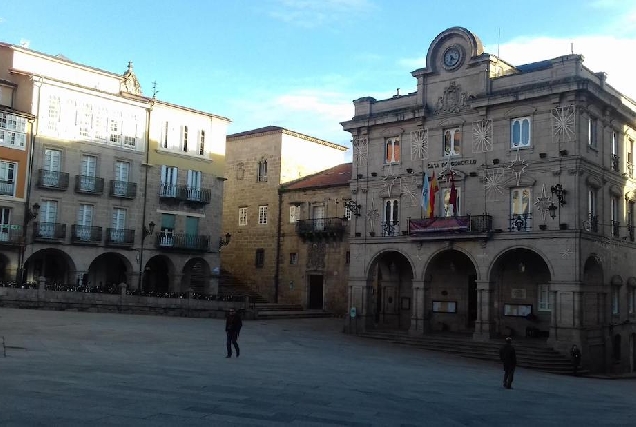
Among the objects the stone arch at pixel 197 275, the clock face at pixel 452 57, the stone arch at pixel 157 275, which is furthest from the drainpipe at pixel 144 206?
the clock face at pixel 452 57

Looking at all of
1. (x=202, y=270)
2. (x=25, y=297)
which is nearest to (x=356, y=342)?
(x=25, y=297)

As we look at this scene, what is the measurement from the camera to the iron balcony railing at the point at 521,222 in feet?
98.8

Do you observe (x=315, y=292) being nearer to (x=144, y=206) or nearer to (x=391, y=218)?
(x=144, y=206)

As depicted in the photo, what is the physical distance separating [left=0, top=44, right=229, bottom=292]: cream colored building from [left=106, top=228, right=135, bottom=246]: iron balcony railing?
6 centimetres

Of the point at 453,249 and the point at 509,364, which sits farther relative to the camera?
the point at 453,249

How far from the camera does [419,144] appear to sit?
34.7 metres

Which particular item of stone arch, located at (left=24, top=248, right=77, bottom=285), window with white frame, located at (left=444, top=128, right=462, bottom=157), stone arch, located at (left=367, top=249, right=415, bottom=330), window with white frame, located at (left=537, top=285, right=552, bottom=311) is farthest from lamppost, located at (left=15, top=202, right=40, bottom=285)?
window with white frame, located at (left=537, top=285, right=552, bottom=311)

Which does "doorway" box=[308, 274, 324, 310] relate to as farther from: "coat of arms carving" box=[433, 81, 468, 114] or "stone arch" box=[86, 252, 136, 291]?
"coat of arms carving" box=[433, 81, 468, 114]

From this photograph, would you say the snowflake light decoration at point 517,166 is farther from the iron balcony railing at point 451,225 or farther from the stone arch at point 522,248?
the stone arch at point 522,248

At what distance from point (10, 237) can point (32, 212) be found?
1811mm

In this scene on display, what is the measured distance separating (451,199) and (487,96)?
5.14 m

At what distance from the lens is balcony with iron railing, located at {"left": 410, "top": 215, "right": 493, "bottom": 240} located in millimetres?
31286

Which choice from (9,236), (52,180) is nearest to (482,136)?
(52,180)

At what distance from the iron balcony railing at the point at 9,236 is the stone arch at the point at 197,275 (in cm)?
1141
